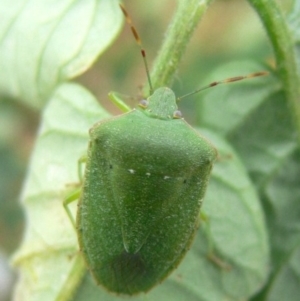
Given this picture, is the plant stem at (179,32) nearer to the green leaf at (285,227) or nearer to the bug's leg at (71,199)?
the bug's leg at (71,199)

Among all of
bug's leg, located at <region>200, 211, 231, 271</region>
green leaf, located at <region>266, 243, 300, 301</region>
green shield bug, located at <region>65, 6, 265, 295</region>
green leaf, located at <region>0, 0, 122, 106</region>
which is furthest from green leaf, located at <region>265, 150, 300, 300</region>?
green leaf, located at <region>0, 0, 122, 106</region>

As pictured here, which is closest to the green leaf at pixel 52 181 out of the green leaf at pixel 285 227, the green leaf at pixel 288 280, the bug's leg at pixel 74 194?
the bug's leg at pixel 74 194

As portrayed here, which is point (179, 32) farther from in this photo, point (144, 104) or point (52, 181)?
point (52, 181)

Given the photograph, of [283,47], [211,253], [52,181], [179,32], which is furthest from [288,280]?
[179,32]

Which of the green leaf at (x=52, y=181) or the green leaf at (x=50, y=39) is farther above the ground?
the green leaf at (x=50, y=39)

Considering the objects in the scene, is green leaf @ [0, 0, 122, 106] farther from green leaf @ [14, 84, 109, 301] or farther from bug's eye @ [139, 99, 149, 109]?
bug's eye @ [139, 99, 149, 109]

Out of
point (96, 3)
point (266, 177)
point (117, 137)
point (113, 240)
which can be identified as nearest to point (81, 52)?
point (96, 3)

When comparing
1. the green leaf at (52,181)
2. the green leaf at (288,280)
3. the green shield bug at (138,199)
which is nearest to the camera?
the green shield bug at (138,199)
